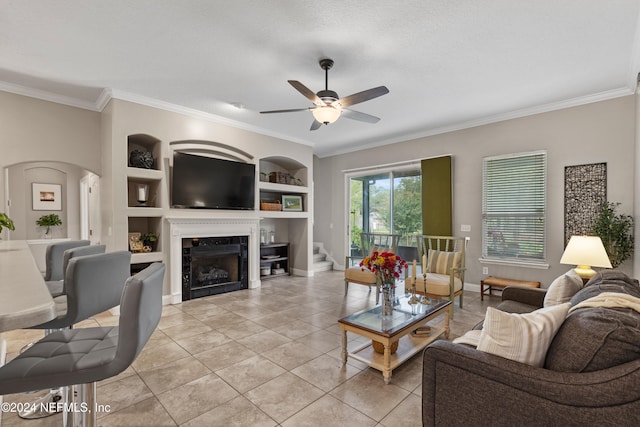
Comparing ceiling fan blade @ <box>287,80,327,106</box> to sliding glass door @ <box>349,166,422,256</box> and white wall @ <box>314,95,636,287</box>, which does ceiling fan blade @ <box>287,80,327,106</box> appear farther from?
sliding glass door @ <box>349,166,422,256</box>

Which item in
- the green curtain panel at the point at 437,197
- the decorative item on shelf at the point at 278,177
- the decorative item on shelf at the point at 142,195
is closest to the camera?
the decorative item on shelf at the point at 142,195

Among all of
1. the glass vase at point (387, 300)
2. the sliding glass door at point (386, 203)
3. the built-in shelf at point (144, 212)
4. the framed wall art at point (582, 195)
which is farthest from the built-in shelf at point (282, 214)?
the framed wall art at point (582, 195)

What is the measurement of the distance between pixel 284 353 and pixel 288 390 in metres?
0.61

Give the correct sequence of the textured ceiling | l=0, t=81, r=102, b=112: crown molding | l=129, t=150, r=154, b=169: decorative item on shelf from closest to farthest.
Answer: the textured ceiling
l=0, t=81, r=102, b=112: crown molding
l=129, t=150, r=154, b=169: decorative item on shelf

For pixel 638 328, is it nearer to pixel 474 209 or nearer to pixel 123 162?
pixel 474 209

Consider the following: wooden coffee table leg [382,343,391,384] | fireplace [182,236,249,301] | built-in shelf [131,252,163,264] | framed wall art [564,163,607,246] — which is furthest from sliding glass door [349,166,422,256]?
built-in shelf [131,252,163,264]

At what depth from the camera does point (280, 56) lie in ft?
10.1

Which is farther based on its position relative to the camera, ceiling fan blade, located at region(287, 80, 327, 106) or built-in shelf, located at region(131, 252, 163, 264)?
built-in shelf, located at region(131, 252, 163, 264)

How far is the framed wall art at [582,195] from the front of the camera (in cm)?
398

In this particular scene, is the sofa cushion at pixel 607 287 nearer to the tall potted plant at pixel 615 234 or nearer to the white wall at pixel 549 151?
the tall potted plant at pixel 615 234

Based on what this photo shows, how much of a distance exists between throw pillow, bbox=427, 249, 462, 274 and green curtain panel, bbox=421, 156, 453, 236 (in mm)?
1235

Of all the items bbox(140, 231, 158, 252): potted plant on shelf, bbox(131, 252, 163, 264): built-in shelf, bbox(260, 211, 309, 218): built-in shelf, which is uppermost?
bbox(260, 211, 309, 218): built-in shelf

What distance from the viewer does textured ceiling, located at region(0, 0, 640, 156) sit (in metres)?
2.41

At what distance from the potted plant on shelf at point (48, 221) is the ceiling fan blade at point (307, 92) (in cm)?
679
